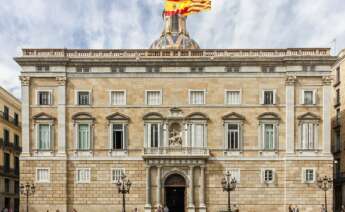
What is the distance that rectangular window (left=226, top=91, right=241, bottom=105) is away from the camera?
165 ft

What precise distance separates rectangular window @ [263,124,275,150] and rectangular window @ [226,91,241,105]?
344cm

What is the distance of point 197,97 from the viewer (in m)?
50.3

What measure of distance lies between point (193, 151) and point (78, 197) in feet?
37.1

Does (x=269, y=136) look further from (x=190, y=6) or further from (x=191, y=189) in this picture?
(x=190, y=6)

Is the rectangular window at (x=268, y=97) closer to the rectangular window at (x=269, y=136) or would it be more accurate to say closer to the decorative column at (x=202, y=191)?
the rectangular window at (x=269, y=136)

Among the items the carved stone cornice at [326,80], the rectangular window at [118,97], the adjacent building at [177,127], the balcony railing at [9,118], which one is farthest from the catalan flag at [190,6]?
the balcony railing at [9,118]

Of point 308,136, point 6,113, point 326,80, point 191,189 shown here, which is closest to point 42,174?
point 191,189

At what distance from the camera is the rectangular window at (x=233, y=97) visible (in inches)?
1976

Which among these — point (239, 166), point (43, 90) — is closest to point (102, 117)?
point (43, 90)

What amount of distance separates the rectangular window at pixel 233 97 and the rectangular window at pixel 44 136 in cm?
1680

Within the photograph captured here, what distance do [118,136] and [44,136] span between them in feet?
22.4

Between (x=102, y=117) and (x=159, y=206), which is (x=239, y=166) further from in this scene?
(x=102, y=117)

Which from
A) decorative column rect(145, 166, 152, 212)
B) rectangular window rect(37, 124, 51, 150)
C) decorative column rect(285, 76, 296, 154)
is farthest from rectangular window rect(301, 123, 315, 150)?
rectangular window rect(37, 124, 51, 150)

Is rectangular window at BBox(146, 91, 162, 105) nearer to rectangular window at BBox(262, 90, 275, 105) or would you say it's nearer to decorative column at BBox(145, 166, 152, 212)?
decorative column at BBox(145, 166, 152, 212)
